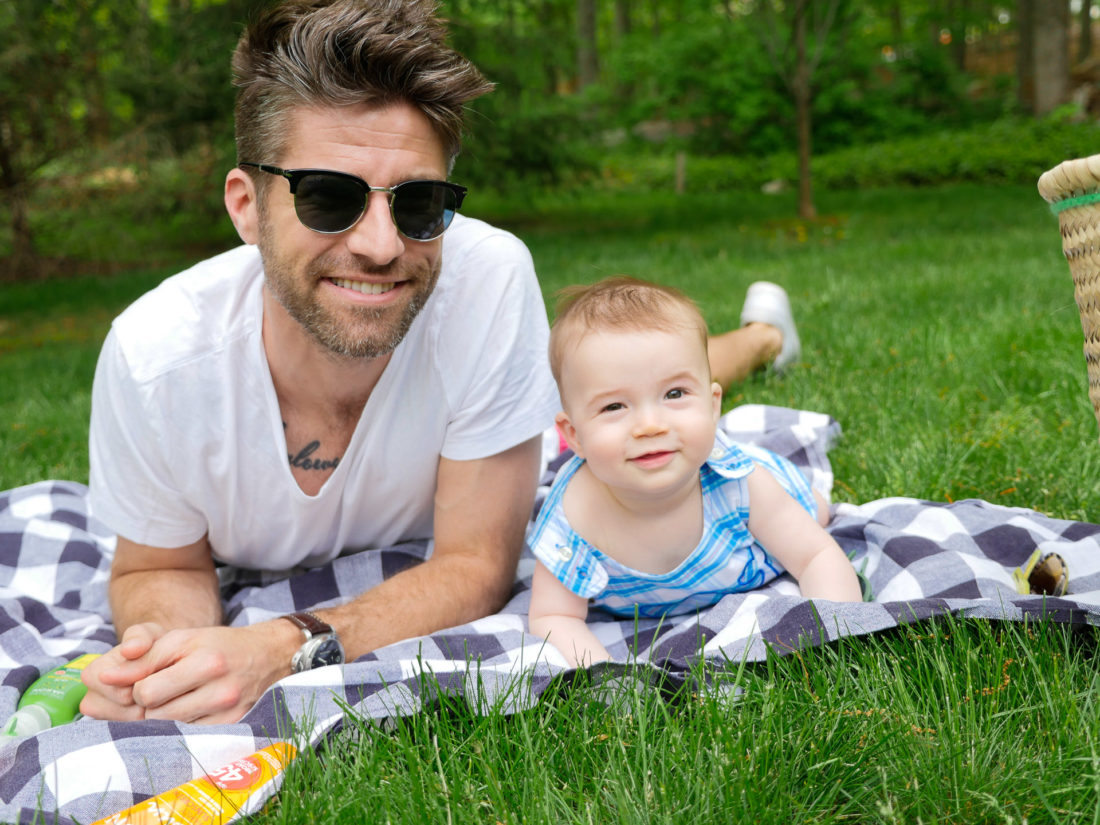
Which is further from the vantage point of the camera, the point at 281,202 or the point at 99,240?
the point at 99,240

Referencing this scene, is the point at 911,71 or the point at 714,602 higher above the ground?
the point at 911,71

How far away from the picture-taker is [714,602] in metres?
2.55

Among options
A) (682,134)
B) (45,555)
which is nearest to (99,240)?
(45,555)

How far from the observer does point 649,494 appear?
89.7 inches

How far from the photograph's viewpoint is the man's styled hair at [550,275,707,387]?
7.30ft

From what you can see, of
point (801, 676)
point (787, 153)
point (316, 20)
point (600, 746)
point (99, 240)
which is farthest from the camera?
point (787, 153)

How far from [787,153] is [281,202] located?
18.2m

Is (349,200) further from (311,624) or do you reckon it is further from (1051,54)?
(1051,54)

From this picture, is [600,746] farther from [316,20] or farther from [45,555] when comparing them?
[45,555]

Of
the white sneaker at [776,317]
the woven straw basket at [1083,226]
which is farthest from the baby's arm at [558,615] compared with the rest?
the white sneaker at [776,317]

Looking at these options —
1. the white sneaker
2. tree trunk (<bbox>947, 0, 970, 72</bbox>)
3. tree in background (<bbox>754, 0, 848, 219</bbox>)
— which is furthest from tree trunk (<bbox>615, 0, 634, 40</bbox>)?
the white sneaker

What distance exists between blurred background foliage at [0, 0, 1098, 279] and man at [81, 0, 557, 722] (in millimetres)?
507

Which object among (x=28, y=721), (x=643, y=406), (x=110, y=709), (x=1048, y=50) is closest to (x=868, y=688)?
(x=643, y=406)

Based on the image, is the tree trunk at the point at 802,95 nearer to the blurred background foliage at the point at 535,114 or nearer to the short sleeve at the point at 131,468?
the blurred background foliage at the point at 535,114
